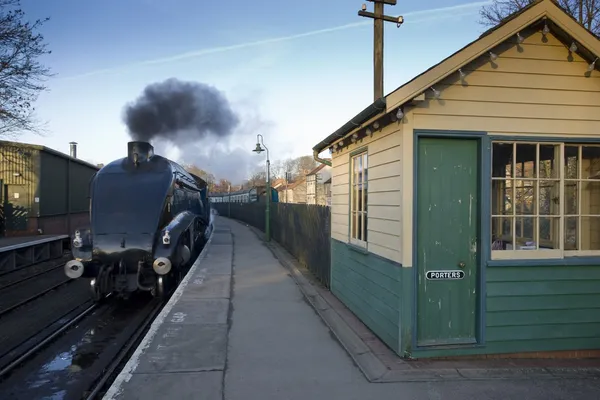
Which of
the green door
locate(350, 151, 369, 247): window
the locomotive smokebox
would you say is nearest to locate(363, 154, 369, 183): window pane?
locate(350, 151, 369, 247): window

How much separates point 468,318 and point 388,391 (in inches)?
60.4

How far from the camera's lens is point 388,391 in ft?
14.3

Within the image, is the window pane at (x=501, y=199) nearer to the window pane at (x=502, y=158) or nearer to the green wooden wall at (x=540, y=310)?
the window pane at (x=502, y=158)

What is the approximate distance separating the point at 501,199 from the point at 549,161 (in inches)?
31.6

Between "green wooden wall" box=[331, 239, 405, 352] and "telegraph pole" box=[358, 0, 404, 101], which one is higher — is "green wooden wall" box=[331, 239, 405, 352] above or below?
below

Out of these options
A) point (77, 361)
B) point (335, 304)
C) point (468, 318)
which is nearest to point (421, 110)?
point (468, 318)

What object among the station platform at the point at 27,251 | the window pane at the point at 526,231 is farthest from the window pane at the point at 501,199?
the station platform at the point at 27,251

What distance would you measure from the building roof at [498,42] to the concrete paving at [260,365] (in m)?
3.01

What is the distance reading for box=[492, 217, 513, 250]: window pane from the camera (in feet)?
17.8

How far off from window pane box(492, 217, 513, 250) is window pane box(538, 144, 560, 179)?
30.2 inches

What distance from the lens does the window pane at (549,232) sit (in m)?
5.40

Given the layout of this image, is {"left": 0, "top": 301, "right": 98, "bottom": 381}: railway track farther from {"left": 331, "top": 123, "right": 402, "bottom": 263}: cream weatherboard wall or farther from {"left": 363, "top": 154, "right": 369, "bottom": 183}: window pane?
{"left": 363, "top": 154, "right": 369, "bottom": 183}: window pane

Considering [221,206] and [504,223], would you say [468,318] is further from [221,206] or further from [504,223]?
[221,206]

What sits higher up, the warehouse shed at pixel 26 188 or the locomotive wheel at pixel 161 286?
the warehouse shed at pixel 26 188
